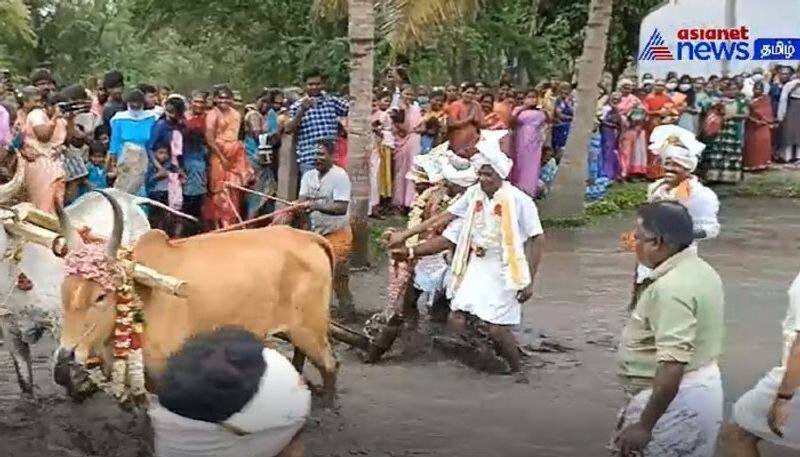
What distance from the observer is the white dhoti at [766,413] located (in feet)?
18.0

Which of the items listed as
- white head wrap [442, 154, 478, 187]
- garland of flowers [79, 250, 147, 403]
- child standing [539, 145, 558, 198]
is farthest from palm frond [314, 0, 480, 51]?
garland of flowers [79, 250, 147, 403]

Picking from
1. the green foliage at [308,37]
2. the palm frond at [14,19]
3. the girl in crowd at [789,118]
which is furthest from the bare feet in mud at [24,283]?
the palm frond at [14,19]

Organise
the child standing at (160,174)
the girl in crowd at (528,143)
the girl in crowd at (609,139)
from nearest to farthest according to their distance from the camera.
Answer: the child standing at (160,174), the girl in crowd at (528,143), the girl in crowd at (609,139)

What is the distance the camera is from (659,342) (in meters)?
5.20

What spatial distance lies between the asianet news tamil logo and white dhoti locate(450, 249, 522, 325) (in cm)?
1811

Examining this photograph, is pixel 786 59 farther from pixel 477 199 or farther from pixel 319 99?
pixel 477 199

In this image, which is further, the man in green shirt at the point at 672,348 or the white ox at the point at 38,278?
the white ox at the point at 38,278

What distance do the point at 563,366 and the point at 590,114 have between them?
7.82 m

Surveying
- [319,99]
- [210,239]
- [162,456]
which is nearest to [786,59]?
[319,99]

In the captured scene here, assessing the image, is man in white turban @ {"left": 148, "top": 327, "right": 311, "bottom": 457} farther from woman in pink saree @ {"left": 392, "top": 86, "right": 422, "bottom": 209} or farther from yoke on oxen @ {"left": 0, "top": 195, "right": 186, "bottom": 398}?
woman in pink saree @ {"left": 392, "top": 86, "right": 422, "bottom": 209}

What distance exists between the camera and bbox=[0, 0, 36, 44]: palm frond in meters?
26.5

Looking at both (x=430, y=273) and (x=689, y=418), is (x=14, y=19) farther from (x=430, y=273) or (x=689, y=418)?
(x=689, y=418)

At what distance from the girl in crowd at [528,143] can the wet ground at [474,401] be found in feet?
19.5

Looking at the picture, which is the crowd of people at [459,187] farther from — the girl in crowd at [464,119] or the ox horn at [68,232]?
the ox horn at [68,232]
